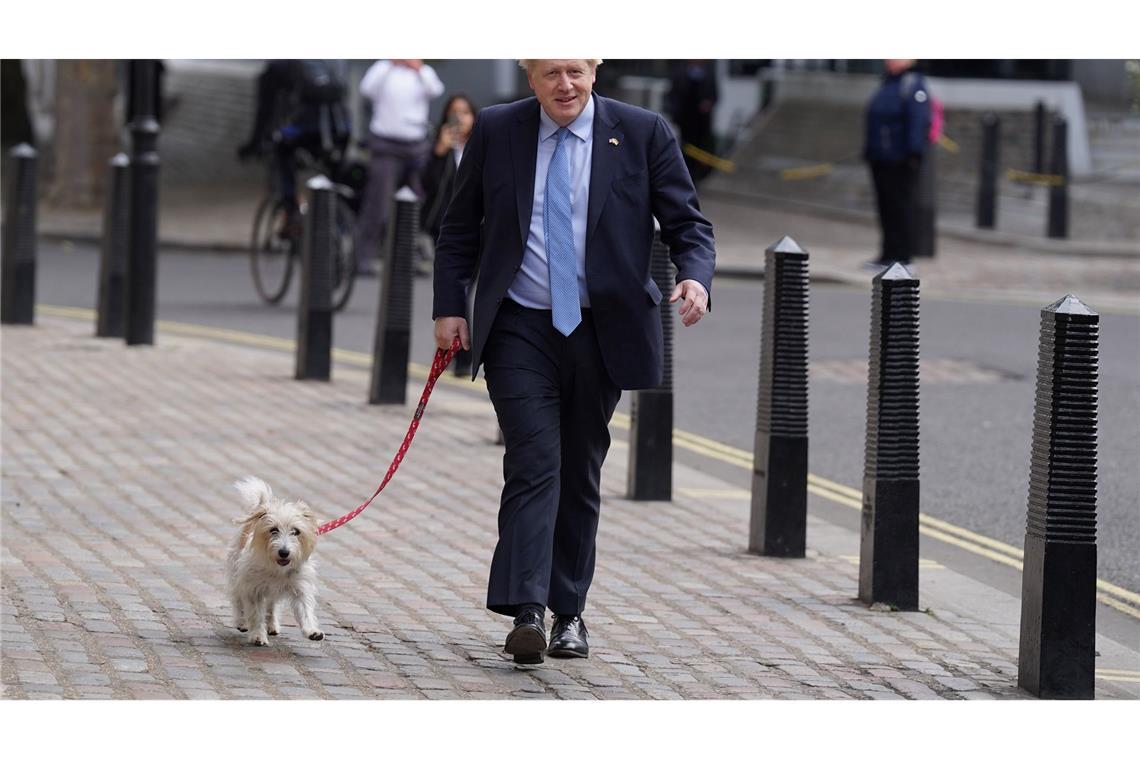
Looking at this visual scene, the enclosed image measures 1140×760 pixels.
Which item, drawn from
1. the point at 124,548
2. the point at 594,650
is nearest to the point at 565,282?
the point at 594,650

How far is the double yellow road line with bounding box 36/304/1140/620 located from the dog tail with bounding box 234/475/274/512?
3016 millimetres

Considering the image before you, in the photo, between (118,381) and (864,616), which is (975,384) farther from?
(864,616)

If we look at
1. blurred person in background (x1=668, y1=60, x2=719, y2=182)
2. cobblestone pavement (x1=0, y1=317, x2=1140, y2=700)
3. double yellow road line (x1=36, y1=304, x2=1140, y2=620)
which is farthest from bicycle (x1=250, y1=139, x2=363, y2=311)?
blurred person in background (x1=668, y1=60, x2=719, y2=182)

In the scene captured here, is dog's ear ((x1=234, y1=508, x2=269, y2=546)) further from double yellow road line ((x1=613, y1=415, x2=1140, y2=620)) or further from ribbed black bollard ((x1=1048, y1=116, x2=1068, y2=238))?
ribbed black bollard ((x1=1048, y1=116, x2=1068, y2=238))

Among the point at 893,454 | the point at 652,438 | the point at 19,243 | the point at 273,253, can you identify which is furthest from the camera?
the point at 273,253

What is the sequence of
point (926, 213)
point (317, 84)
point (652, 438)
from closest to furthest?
1. point (652, 438)
2. point (317, 84)
3. point (926, 213)

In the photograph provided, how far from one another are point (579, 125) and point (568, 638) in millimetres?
1465

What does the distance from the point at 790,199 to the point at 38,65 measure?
15.7 metres

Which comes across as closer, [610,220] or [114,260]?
[610,220]

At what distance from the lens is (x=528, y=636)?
5.52 m

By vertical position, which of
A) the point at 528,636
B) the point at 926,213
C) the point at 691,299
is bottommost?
the point at 528,636

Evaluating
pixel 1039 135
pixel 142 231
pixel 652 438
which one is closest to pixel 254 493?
pixel 652 438

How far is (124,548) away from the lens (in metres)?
7.21

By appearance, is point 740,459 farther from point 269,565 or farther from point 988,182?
point 988,182
